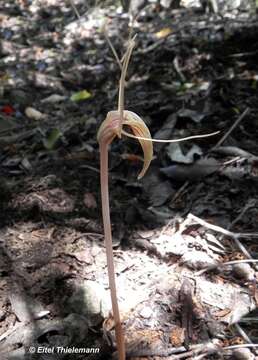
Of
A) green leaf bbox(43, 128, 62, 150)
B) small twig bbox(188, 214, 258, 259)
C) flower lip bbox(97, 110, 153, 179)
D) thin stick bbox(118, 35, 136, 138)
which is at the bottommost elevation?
green leaf bbox(43, 128, 62, 150)

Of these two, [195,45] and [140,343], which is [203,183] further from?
[195,45]

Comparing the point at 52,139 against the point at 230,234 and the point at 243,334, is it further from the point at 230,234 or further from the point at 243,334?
the point at 243,334

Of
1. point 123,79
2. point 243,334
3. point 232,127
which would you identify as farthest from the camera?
point 232,127

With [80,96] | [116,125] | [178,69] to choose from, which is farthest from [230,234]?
[80,96]

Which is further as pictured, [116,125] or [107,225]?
[107,225]

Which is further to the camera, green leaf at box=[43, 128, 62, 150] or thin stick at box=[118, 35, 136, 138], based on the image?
green leaf at box=[43, 128, 62, 150]

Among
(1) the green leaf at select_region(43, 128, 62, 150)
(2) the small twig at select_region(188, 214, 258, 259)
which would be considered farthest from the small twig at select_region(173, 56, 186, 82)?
(2) the small twig at select_region(188, 214, 258, 259)

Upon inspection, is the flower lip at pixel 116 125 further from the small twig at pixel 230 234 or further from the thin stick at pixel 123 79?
the small twig at pixel 230 234

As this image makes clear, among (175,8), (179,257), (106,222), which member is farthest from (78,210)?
(175,8)

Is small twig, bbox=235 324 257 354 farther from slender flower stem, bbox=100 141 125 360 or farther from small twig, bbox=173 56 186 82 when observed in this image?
small twig, bbox=173 56 186 82
